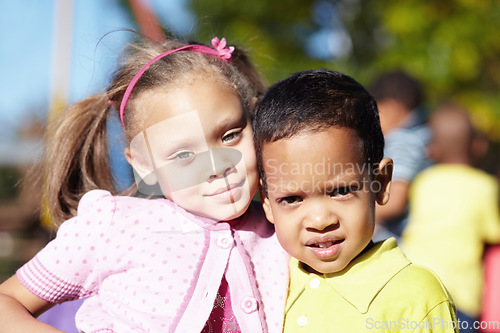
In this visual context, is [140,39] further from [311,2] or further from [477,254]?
[311,2]

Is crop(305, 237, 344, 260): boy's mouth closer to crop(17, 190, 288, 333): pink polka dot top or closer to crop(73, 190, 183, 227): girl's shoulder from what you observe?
crop(17, 190, 288, 333): pink polka dot top

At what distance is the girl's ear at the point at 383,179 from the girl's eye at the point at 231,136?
44 cm

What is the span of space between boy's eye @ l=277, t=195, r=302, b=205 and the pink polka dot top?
211 millimetres

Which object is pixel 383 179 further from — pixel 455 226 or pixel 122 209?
pixel 455 226

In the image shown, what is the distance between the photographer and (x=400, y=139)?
404 cm

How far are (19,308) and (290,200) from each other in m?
0.85

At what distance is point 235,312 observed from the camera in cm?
164

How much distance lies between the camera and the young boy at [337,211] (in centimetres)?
154

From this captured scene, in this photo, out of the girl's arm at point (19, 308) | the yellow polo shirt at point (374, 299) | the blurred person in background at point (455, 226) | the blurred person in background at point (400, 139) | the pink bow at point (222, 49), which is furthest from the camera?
the blurred person in background at point (400, 139)

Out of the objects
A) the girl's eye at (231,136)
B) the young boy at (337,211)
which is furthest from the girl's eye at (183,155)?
the young boy at (337,211)

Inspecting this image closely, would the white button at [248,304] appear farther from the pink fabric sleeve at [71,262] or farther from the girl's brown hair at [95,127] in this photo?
the girl's brown hair at [95,127]

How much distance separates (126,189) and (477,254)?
106 inches

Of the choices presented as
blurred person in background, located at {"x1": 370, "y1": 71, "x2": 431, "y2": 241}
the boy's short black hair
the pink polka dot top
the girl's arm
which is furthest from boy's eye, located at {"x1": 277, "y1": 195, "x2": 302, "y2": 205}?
blurred person in background, located at {"x1": 370, "y1": 71, "x2": 431, "y2": 241}

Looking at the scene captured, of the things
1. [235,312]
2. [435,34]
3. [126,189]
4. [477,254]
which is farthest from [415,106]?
[435,34]
